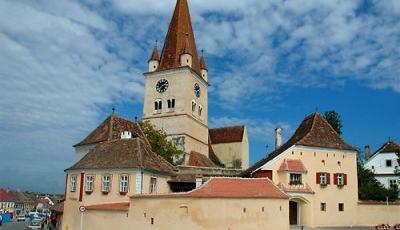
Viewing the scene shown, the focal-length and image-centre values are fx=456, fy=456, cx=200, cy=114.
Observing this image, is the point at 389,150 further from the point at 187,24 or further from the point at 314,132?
the point at 187,24

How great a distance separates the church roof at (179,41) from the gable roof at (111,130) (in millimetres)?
20855

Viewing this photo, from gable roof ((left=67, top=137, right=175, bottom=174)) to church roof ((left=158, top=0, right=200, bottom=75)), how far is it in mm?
30338

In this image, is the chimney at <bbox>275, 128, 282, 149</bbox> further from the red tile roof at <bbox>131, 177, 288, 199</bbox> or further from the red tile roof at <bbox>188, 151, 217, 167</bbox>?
the red tile roof at <bbox>131, 177, 288, 199</bbox>

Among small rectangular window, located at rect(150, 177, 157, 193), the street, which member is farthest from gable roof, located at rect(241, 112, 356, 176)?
the street

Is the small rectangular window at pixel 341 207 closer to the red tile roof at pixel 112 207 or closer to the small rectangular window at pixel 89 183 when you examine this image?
the red tile roof at pixel 112 207

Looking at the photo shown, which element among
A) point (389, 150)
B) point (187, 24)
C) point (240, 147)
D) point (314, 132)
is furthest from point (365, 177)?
point (187, 24)

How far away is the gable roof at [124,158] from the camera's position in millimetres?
34125

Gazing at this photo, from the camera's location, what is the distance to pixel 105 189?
113 ft

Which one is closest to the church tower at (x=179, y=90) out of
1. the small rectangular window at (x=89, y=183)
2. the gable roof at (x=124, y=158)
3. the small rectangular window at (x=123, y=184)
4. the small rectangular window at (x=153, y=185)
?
the gable roof at (x=124, y=158)

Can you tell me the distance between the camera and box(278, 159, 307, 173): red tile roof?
39428 millimetres

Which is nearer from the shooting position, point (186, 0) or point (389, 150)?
point (389, 150)

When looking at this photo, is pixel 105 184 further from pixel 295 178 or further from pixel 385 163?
pixel 385 163

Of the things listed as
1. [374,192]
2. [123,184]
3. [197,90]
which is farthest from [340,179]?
[197,90]

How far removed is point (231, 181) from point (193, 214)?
12.5 feet
